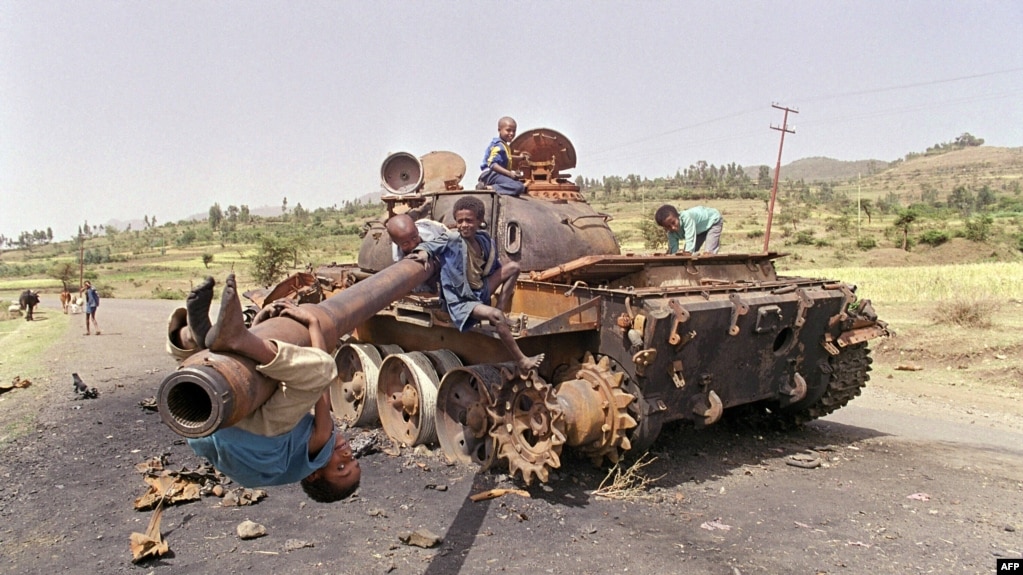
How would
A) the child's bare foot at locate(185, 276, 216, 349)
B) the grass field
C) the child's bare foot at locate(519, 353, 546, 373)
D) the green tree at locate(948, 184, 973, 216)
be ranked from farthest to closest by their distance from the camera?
the green tree at locate(948, 184, 973, 216)
the grass field
the child's bare foot at locate(519, 353, 546, 373)
the child's bare foot at locate(185, 276, 216, 349)

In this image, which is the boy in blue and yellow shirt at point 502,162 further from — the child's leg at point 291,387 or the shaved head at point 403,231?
the child's leg at point 291,387

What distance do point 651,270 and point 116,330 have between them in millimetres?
15279

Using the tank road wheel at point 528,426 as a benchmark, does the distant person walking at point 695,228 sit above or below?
above

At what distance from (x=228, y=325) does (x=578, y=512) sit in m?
3.96

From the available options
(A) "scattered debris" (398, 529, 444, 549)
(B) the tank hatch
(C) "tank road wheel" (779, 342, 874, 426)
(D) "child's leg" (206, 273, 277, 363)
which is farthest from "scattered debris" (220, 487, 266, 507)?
(C) "tank road wheel" (779, 342, 874, 426)

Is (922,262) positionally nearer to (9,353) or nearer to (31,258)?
(9,353)

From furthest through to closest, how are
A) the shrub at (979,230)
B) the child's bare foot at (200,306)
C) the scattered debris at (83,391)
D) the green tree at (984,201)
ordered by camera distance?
the green tree at (984,201), the shrub at (979,230), the scattered debris at (83,391), the child's bare foot at (200,306)

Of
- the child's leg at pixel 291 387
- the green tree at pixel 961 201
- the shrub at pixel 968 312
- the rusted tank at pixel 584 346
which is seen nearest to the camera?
the child's leg at pixel 291 387

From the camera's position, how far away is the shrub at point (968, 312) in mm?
13664

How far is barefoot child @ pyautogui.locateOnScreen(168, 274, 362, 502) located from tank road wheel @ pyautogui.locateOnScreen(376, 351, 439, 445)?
411 cm

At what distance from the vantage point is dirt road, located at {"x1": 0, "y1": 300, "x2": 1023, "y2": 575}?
4.54 metres

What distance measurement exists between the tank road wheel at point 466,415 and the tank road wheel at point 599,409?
0.70 meters

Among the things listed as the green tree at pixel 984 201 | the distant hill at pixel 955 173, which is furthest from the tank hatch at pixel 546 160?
the distant hill at pixel 955 173

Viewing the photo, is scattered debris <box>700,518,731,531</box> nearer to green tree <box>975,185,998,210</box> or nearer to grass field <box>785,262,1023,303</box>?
grass field <box>785,262,1023,303</box>
